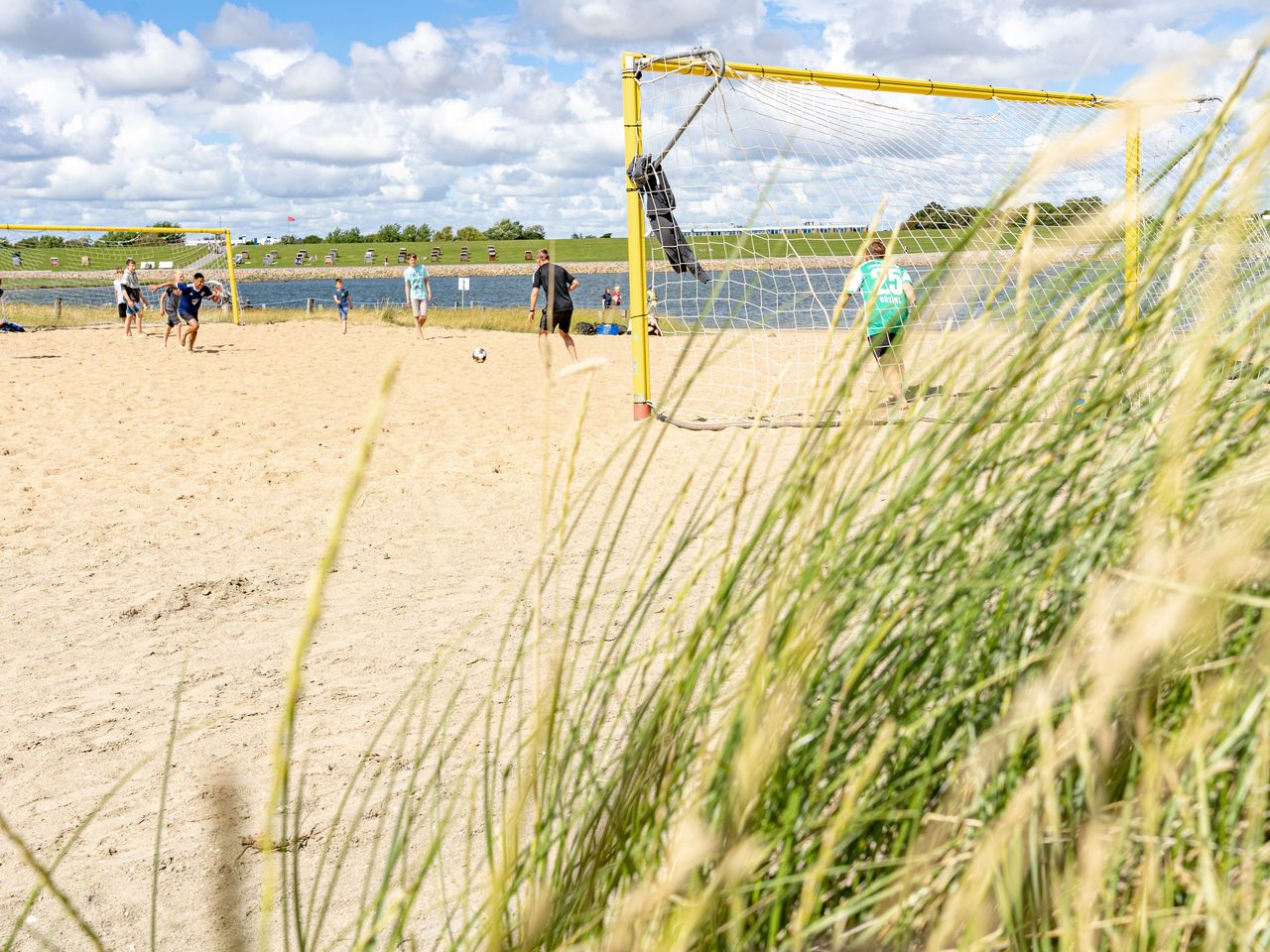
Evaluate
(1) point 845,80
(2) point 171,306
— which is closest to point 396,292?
(2) point 171,306

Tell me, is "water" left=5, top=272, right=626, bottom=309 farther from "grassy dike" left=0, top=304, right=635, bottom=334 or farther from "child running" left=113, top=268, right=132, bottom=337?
"child running" left=113, top=268, right=132, bottom=337

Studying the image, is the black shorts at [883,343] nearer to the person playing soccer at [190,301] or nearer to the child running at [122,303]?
the person playing soccer at [190,301]

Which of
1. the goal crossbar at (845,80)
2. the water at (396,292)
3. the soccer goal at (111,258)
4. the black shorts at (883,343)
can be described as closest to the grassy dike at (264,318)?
the soccer goal at (111,258)

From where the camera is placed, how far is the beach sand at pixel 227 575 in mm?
3182

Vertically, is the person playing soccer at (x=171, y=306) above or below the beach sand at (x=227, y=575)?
above

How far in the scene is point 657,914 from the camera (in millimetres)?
981

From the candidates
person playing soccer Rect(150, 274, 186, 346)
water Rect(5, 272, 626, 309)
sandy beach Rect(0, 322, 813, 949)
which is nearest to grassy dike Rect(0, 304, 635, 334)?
person playing soccer Rect(150, 274, 186, 346)

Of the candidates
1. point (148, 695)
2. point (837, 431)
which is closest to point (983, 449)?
point (837, 431)

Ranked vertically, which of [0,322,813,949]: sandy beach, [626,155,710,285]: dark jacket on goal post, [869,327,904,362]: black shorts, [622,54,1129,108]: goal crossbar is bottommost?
[0,322,813,949]: sandy beach

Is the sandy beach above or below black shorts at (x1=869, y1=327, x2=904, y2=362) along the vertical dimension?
below

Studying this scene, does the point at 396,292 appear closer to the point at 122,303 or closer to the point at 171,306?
the point at 122,303

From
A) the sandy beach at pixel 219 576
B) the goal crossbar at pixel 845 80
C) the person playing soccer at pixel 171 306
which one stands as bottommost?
the sandy beach at pixel 219 576

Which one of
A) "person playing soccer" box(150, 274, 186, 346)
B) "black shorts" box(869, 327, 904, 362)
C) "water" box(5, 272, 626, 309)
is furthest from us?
"water" box(5, 272, 626, 309)

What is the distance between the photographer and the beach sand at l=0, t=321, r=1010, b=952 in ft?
10.4
